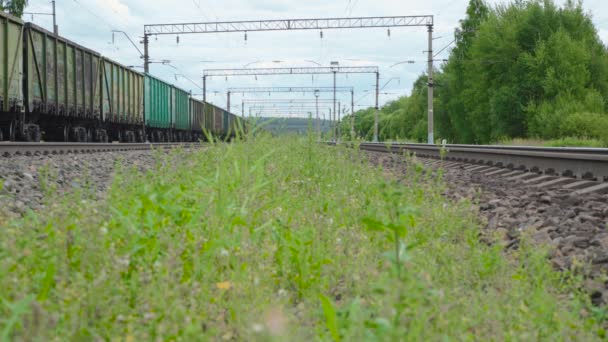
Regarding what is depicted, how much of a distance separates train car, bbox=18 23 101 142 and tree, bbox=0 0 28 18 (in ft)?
84.1

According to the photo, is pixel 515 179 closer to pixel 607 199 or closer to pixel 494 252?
pixel 607 199

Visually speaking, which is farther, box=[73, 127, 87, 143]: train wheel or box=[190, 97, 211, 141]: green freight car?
box=[190, 97, 211, 141]: green freight car

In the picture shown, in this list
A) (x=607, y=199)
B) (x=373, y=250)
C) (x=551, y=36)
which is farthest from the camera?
(x=551, y=36)

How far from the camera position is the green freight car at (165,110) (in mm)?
28719

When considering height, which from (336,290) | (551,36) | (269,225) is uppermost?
(551,36)

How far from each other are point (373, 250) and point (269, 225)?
70cm

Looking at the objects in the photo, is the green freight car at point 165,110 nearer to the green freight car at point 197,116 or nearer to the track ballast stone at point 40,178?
the green freight car at point 197,116

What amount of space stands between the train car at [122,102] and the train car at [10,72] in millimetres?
6503

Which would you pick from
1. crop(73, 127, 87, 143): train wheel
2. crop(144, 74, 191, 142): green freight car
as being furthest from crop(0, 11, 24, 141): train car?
crop(144, 74, 191, 142): green freight car

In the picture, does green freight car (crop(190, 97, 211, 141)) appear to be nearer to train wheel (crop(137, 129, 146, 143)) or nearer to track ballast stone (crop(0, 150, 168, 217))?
train wheel (crop(137, 129, 146, 143))

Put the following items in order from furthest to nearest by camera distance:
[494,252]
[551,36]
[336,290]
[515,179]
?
1. [551,36]
2. [515,179]
3. [494,252]
4. [336,290]

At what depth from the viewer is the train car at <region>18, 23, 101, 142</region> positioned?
50.1ft

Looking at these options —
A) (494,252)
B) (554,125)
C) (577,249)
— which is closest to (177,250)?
(494,252)

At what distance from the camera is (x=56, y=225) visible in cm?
354
